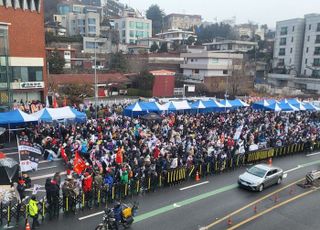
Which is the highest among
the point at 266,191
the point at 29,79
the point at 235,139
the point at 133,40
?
the point at 133,40

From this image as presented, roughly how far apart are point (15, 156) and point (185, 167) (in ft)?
35.7

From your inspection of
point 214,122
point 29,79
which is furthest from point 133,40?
point 214,122

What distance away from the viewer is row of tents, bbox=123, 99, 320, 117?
28.1m

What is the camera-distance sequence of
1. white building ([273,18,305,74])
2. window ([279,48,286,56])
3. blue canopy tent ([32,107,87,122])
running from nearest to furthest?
blue canopy tent ([32,107,87,122]) → white building ([273,18,305,74]) → window ([279,48,286,56])

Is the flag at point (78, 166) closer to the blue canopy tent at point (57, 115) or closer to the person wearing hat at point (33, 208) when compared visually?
the person wearing hat at point (33, 208)

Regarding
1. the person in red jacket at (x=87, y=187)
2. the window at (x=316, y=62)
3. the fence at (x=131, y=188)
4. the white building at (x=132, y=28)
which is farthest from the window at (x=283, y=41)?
the person in red jacket at (x=87, y=187)

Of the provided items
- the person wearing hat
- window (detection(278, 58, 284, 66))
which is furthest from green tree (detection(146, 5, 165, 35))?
the person wearing hat

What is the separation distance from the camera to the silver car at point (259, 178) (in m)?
16.5

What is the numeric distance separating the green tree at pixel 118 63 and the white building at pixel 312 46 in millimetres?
40045

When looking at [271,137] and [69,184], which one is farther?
[271,137]

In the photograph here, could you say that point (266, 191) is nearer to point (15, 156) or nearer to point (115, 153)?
point (115, 153)

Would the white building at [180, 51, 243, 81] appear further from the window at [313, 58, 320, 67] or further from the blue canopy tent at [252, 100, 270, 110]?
the blue canopy tent at [252, 100, 270, 110]

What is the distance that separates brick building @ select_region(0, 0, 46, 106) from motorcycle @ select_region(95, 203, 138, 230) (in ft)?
69.4

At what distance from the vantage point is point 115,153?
17828 mm
